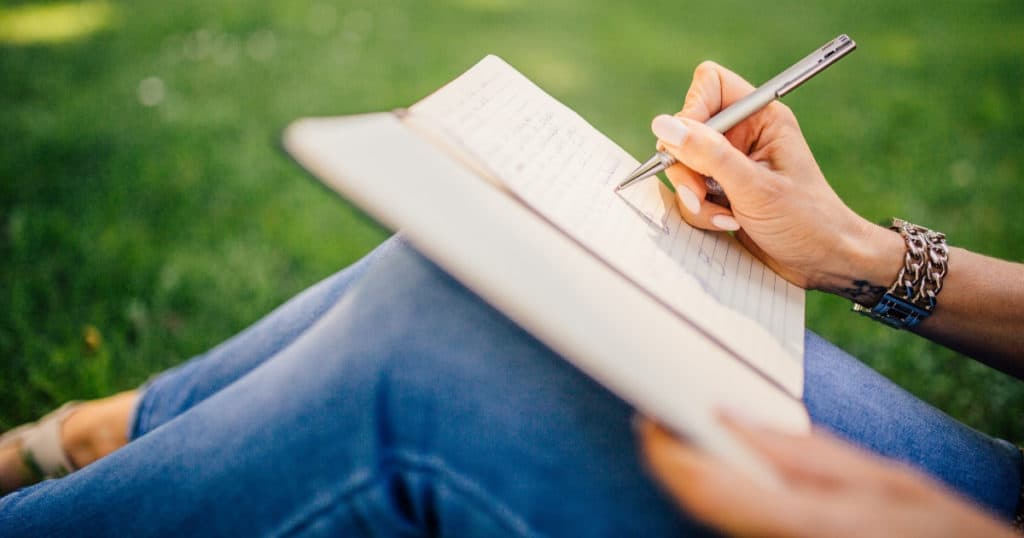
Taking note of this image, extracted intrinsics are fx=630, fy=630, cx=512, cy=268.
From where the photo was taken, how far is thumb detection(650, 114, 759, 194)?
0.91 m

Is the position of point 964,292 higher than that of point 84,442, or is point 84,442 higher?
point 964,292

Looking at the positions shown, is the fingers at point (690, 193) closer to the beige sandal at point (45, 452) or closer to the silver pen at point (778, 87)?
the silver pen at point (778, 87)

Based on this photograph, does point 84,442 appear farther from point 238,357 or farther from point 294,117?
point 294,117

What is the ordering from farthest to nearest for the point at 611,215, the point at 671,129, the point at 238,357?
the point at 238,357, the point at 671,129, the point at 611,215

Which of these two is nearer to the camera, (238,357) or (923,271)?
(923,271)

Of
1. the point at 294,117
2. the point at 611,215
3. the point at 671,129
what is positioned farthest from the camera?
the point at 294,117

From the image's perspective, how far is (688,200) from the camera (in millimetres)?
967

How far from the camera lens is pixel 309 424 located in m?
0.65

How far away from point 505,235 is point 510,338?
0.17m

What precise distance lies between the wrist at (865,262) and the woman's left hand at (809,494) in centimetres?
48

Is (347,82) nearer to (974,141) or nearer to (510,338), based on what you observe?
(510,338)

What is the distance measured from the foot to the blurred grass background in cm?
33

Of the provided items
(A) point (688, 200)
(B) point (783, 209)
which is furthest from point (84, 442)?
(B) point (783, 209)

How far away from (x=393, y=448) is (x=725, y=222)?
606mm
